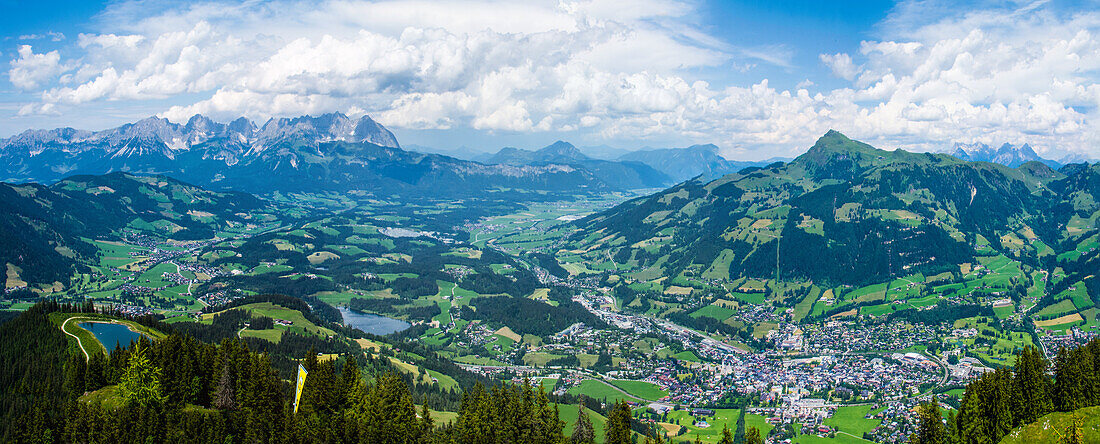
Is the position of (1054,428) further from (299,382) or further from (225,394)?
(225,394)

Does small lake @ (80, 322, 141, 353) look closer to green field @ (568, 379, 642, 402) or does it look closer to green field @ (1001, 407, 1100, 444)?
green field @ (568, 379, 642, 402)

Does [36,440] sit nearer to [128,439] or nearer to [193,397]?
[128,439]

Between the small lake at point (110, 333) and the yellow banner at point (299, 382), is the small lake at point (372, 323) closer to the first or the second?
the small lake at point (110, 333)

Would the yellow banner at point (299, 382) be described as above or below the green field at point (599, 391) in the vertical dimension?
above

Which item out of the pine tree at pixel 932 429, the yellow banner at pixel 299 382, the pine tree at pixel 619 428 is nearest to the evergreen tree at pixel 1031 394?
the pine tree at pixel 932 429

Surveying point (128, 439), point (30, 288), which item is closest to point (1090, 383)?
point (128, 439)
